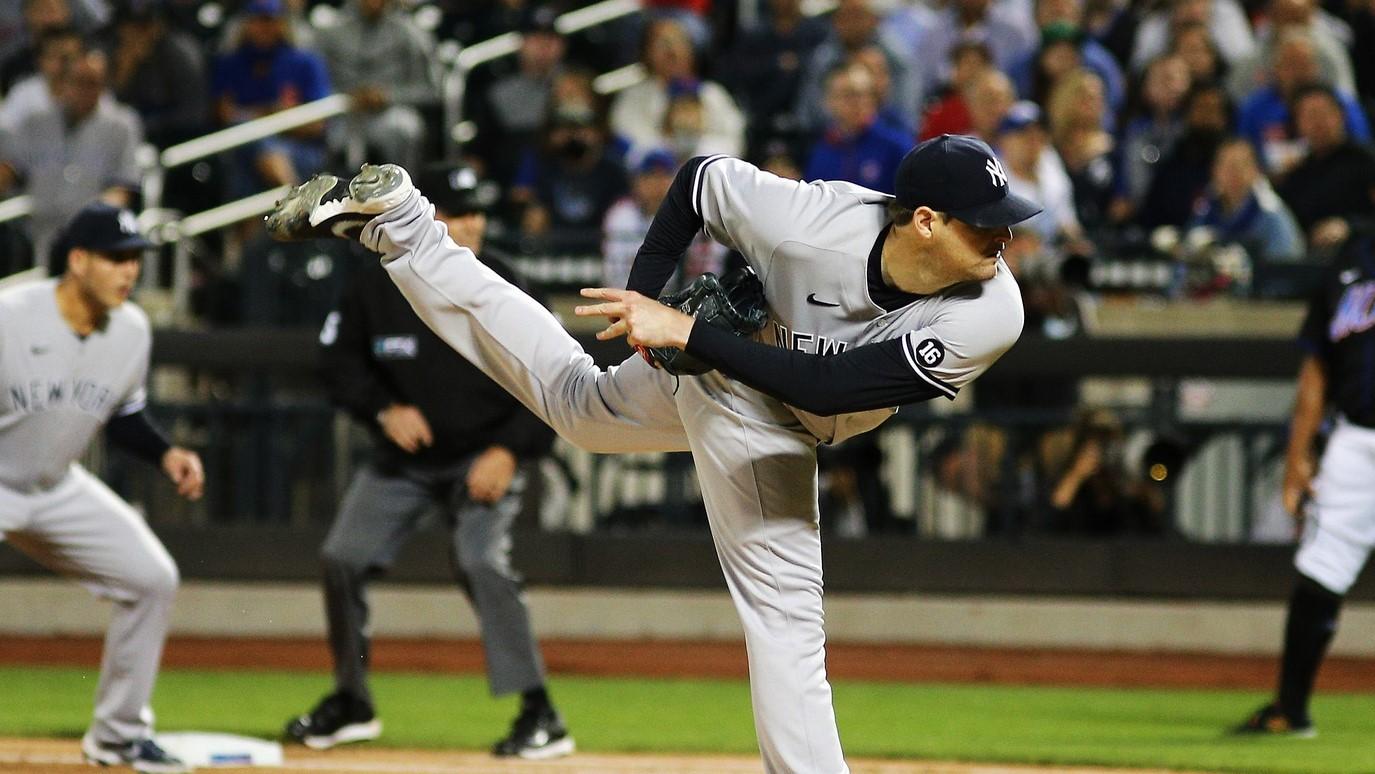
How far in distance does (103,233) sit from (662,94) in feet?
21.1

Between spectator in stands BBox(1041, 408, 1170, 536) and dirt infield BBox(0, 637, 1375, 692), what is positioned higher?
spectator in stands BBox(1041, 408, 1170, 536)

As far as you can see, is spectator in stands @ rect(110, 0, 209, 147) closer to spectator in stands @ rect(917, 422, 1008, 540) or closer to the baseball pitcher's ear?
spectator in stands @ rect(917, 422, 1008, 540)

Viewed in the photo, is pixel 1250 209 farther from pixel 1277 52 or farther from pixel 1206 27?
pixel 1206 27

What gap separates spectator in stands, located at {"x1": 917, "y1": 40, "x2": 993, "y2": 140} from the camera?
11.3 metres

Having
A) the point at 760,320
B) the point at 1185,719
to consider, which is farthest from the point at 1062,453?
the point at 760,320

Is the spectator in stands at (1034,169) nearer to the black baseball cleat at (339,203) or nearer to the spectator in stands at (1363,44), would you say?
the spectator in stands at (1363,44)

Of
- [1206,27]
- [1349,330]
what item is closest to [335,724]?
[1349,330]

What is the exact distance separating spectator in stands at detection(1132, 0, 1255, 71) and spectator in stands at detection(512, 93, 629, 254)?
3.68m

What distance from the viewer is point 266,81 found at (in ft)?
40.9

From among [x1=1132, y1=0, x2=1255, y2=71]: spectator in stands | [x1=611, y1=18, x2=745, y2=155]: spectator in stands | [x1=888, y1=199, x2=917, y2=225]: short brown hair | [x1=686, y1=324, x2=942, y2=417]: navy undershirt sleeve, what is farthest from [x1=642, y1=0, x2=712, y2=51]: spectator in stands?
[x1=686, y1=324, x2=942, y2=417]: navy undershirt sleeve

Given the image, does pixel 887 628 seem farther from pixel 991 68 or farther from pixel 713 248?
pixel 991 68

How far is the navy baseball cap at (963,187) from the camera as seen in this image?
14.8ft

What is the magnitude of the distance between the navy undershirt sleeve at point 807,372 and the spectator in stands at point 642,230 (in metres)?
4.90

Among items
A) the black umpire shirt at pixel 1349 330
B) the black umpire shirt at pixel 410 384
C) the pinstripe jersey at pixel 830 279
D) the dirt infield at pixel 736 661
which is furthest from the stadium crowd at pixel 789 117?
the pinstripe jersey at pixel 830 279
